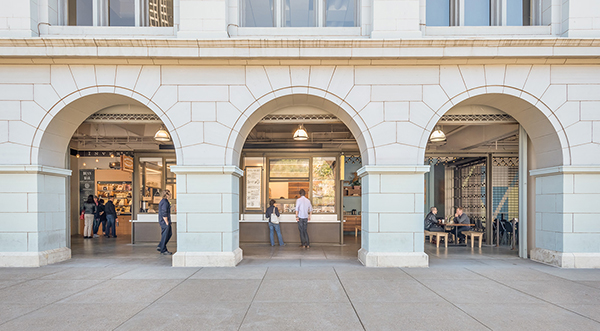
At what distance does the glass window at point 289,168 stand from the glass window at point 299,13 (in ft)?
16.7

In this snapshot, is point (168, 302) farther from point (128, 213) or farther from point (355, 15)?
point (128, 213)

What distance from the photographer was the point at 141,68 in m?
8.43

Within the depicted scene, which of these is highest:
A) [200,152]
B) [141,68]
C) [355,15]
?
[355,15]

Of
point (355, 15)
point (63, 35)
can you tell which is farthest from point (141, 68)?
point (355, 15)

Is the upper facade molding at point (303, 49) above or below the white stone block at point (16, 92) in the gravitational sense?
above

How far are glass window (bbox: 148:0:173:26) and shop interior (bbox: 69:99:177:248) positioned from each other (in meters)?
2.05

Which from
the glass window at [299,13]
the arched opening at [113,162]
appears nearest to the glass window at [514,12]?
the glass window at [299,13]

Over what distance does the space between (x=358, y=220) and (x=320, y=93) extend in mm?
9076

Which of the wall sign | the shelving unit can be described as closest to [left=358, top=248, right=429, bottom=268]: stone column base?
the wall sign

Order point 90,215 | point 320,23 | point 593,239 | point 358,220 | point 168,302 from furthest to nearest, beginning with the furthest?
point 358,220 → point 90,215 → point 320,23 → point 593,239 → point 168,302

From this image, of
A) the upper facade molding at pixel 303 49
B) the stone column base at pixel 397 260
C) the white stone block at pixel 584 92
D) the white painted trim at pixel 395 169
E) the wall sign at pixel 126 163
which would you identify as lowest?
the stone column base at pixel 397 260

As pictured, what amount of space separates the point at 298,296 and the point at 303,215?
19.2ft

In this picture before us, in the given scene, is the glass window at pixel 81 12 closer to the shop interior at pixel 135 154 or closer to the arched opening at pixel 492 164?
the shop interior at pixel 135 154

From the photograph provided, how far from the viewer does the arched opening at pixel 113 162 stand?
8.90m
